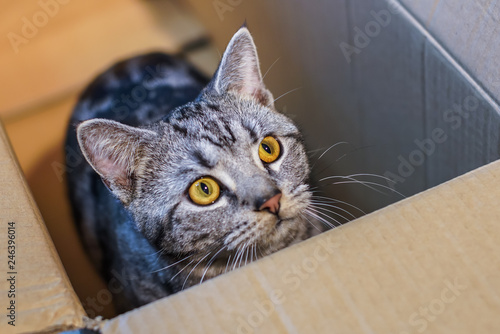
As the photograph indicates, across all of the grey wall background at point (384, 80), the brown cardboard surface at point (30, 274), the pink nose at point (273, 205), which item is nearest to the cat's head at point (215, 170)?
the pink nose at point (273, 205)

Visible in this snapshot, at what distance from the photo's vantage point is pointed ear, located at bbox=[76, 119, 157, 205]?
958 millimetres

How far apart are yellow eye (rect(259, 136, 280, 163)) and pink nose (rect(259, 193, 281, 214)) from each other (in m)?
0.13

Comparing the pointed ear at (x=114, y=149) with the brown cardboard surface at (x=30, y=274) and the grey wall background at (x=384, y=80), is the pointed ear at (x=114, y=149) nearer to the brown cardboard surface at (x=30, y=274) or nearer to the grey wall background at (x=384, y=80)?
the brown cardboard surface at (x=30, y=274)

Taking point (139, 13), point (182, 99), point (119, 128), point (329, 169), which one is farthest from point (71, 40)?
point (329, 169)

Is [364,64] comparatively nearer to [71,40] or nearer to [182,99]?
[182,99]

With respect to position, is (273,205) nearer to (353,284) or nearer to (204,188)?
(204,188)

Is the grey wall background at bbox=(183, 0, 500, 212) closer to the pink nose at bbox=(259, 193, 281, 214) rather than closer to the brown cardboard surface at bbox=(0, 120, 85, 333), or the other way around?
the pink nose at bbox=(259, 193, 281, 214)

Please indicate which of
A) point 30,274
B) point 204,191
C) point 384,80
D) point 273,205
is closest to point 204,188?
point 204,191

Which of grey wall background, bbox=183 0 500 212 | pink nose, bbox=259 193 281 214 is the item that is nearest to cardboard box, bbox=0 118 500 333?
pink nose, bbox=259 193 281 214

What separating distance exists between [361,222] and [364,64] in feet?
2.54

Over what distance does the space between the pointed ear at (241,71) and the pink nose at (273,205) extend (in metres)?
0.31

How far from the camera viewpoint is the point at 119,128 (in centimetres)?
100

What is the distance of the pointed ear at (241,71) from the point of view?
1063mm

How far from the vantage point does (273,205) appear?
948 mm
